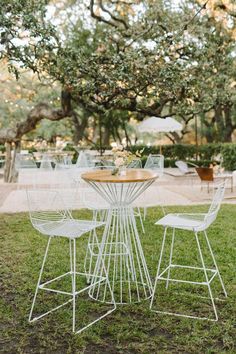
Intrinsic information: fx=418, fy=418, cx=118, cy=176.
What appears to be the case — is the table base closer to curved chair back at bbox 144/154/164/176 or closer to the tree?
the tree

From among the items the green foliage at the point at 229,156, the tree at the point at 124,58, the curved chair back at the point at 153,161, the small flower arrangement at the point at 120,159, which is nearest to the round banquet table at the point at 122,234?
the small flower arrangement at the point at 120,159

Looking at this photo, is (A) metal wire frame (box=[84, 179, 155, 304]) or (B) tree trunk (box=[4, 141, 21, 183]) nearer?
(A) metal wire frame (box=[84, 179, 155, 304])

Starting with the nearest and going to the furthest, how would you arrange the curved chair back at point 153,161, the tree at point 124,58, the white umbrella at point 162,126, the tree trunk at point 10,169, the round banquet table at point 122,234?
the round banquet table at point 122,234, the tree at point 124,58, the curved chair back at point 153,161, the tree trunk at point 10,169, the white umbrella at point 162,126

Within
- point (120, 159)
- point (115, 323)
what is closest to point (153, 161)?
point (120, 159)

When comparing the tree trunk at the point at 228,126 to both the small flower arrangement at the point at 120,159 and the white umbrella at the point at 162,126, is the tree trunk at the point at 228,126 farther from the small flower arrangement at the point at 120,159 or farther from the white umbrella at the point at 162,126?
the small flower arrangement at the point at 120,159

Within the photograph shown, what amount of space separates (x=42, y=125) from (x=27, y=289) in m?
18.7

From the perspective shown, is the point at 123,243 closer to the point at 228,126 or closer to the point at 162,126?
the point at 162,126

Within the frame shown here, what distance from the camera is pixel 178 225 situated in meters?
3.20

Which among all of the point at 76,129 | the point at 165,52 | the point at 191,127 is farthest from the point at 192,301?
the point at 191,127

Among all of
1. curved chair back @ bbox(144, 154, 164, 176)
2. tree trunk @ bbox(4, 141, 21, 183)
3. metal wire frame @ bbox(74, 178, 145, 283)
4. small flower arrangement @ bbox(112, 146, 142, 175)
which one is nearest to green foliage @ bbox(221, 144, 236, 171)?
curved chair back @ bbox(144, 154, 164, 176)

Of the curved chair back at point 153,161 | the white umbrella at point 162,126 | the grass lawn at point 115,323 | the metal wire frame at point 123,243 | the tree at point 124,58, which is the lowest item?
the grass lawn at point 115,323

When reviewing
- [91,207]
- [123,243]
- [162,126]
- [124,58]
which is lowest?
[123,243]

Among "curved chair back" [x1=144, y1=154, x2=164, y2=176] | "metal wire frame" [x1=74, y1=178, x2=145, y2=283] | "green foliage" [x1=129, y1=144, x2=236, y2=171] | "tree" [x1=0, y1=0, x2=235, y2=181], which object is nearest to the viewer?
"metal wire frame" [x1=74, y1=178, x2=145, y2=283]

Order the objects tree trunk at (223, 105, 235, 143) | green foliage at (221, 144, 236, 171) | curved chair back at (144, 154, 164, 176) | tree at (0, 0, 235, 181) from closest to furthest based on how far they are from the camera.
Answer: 1. tree at (0, 0, 235, 181)
2. curved chair back at (144, 154, 164, 176)
3. green foliage at (221, 144, 236, 171)
4. tree trunk at (223, 105, 235, 143)
